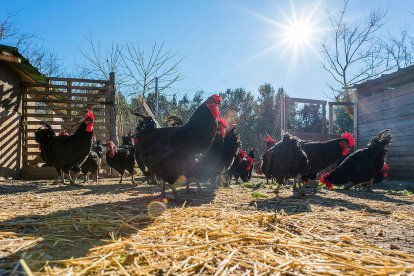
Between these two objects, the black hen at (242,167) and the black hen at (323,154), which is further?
the black hen at (242,167)

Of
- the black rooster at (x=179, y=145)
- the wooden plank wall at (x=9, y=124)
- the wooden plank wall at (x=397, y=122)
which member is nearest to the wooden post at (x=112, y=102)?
the wooden plank wall at (x=9, y=124)

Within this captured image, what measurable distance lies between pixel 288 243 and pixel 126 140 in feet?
28.3

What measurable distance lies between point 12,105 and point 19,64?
5.40 feet

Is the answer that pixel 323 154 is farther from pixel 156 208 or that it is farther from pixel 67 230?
pixel 67 230

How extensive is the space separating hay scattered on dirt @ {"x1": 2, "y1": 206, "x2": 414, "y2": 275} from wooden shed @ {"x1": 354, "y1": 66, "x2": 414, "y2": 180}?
9.64m

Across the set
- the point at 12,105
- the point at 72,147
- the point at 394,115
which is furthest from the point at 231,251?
the point at 394,115

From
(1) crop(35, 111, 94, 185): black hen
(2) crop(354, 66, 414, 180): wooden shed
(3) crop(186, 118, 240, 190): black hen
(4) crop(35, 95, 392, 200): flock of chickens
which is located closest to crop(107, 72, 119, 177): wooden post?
(4) crop(35, 95, 392, 200): flock of chickens

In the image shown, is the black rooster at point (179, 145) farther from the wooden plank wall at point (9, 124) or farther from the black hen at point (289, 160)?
the wooden plank wall at point (9, 124)

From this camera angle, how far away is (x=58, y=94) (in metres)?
11.6

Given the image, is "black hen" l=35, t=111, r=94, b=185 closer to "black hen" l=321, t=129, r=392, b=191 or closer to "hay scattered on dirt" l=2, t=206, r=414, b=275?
"hay scattered on dirt" l=2, t=206, r=414, b=275

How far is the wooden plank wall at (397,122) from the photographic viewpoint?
10906 mm

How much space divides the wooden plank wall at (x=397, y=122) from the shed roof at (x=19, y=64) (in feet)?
41.8

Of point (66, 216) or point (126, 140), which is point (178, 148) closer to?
point (66, 216)

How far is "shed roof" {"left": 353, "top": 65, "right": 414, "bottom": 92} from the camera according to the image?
10.8 m
